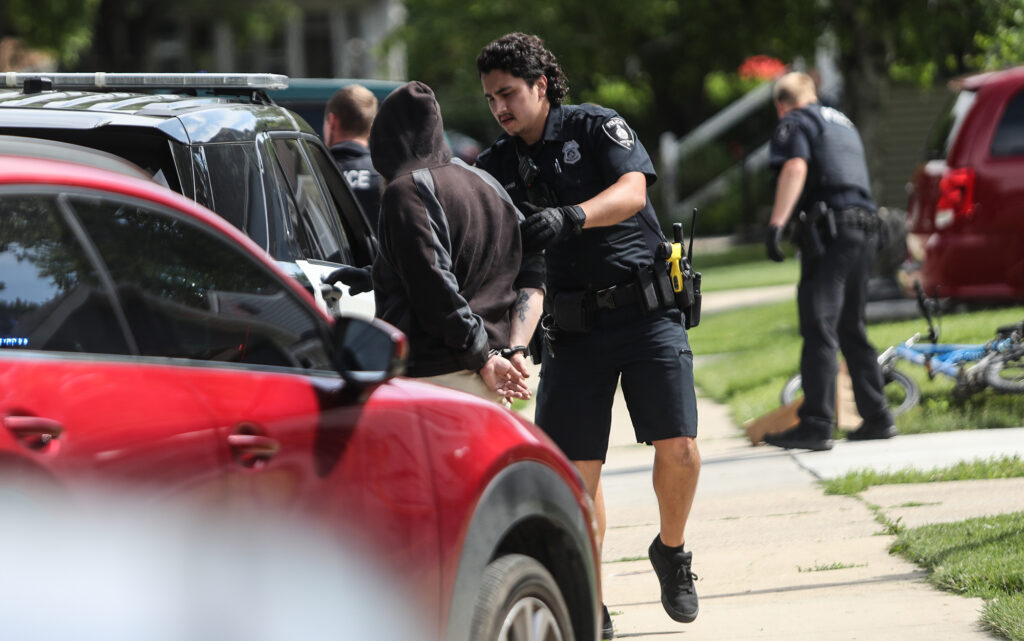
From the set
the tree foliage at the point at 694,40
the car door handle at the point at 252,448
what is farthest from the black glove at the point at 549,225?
the tree foliage at the point at 694,40

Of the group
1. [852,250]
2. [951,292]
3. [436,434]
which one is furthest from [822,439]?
[436,434]

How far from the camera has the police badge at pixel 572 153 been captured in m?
5.05

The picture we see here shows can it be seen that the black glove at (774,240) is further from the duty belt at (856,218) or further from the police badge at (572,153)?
the police badge at (572,153)

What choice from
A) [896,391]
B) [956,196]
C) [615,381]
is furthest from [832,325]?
[615,381]

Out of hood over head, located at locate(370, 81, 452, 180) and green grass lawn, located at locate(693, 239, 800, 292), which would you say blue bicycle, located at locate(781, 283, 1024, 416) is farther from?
green grass lawn, located at locate(693, 239, 800, 292)

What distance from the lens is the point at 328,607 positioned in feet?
9.29

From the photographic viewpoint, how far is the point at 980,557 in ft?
17.8

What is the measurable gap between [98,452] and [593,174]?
287cm

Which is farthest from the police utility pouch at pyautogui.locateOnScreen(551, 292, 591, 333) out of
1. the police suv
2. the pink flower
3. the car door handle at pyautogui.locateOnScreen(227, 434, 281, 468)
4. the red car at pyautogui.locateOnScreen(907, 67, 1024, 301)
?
the pink flower

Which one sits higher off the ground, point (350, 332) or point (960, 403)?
point (350, 332)

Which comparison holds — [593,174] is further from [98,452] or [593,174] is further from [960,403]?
[960,403]

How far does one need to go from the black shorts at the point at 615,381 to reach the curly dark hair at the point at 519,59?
82 cm

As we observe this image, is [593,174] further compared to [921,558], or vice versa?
[921,558]

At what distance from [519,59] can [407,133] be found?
1.96 feet
